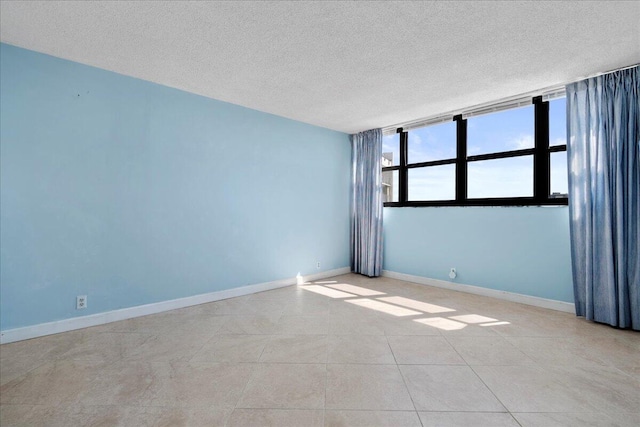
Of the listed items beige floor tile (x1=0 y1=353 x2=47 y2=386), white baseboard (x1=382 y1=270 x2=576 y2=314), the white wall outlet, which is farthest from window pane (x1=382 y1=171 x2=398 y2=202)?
beige floor tile (x1=0 y1=353 x2=47 y2=386)

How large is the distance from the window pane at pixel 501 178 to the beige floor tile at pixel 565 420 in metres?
2.61

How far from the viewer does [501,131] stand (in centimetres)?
377

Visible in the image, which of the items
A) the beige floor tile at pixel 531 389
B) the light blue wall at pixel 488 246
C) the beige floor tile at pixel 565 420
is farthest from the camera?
the light blue wall at pixel 488 246

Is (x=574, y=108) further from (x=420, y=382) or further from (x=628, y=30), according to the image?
(x=420, y=382)

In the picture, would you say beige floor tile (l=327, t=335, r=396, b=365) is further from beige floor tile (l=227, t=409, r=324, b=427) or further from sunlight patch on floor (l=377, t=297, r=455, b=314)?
sunlight patch on floor (l=377, t=297, r=455, b=314)

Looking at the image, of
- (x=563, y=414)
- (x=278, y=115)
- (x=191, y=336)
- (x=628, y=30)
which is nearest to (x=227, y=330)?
(x=191, y=336)

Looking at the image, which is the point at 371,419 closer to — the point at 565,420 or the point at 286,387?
the point at 286,387

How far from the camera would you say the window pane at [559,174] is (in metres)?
3.27

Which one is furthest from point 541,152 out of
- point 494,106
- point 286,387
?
point 286,387

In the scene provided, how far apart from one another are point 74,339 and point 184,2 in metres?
2.89

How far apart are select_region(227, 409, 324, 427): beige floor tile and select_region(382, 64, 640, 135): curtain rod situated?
395 cm

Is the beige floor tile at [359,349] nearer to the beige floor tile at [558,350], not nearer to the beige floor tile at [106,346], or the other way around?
the beige floor tile at [558,350]

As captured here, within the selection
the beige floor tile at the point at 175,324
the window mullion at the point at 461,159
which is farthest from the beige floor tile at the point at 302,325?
the window mullion at the point at 461,159

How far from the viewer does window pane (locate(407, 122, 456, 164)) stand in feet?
14.1
